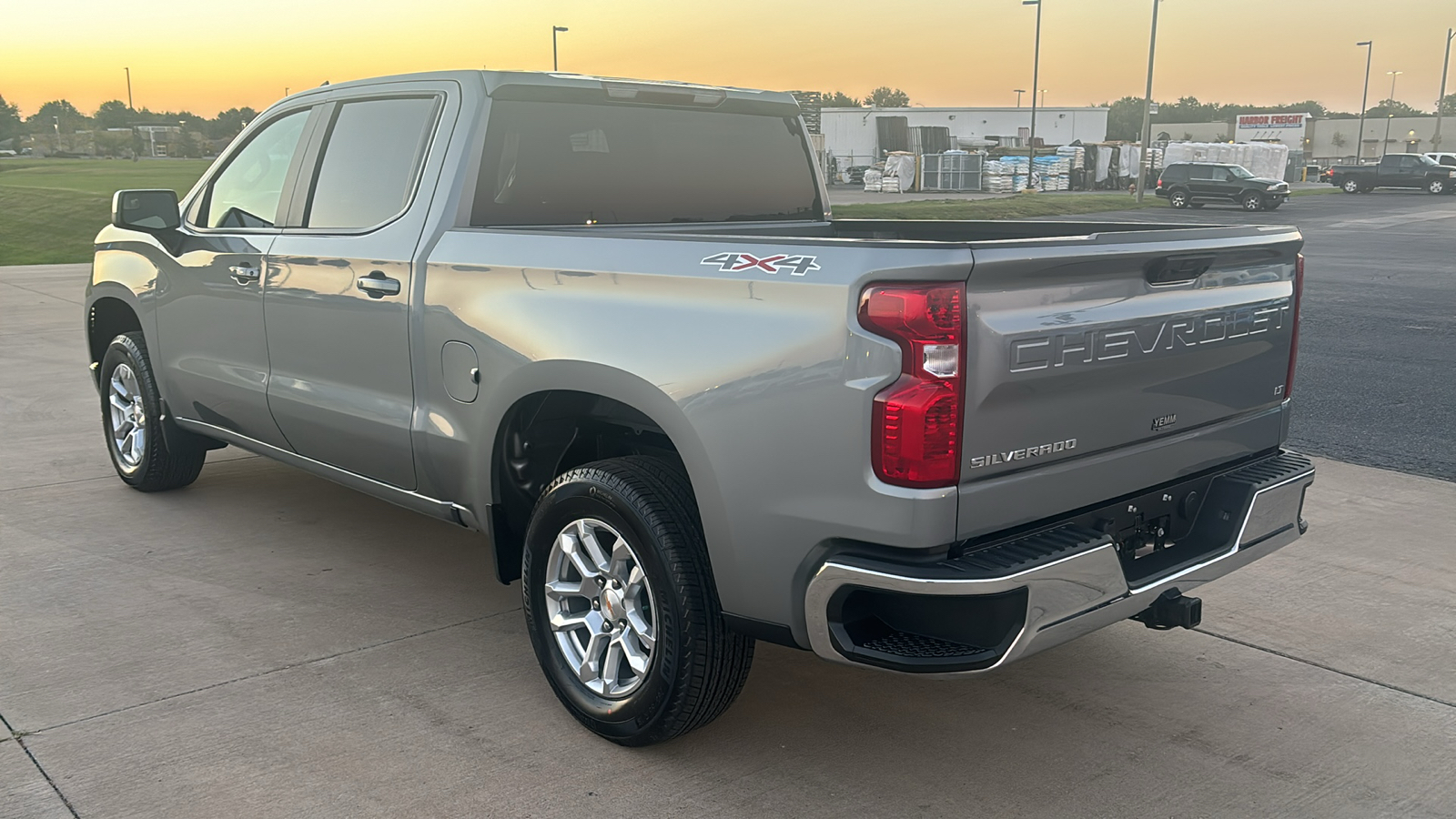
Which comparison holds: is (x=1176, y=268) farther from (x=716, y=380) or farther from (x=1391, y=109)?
(x=1391, y=109)

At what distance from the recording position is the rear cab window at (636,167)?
4.14m

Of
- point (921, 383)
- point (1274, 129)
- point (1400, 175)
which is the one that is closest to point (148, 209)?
point (921, 383)

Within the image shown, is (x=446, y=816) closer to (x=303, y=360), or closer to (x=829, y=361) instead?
(x=829, y=361)

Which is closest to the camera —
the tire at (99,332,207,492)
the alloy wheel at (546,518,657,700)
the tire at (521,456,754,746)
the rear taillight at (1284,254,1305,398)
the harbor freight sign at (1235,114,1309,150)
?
the tire at (521,456,754,746)

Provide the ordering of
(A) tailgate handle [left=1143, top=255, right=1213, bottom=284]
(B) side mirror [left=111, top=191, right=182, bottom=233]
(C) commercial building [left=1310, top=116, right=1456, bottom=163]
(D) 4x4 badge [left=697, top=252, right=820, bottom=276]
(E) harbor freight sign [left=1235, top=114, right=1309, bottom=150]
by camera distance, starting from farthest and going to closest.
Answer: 1. (C) commercial building [left=1310, top=116, right=1456, bottom=163]
2. (E) harbor freight sign [left=1235, top=114, right=1309, bottom=150]
3. (B) side mirror [left=111, top=191, right=182, bottom=233]
4. (A) tailgate handle [left=1143, top=255, right=1213, bottom=284]
5. (D) 4x4 badge [left=697, top=252, right=820, bottom=276]

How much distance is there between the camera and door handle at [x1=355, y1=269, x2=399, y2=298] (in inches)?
158

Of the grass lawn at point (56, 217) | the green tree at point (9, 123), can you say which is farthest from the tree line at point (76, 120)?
the grass lawn at point (56, 217)

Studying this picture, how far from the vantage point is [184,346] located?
208 inches

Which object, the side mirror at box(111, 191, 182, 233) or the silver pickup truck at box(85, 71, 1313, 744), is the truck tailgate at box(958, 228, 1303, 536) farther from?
the side mirror at box(111, 191, 182, 233)

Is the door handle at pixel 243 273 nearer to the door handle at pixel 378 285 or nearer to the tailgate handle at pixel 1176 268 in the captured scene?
the door handle at pixel 378 285

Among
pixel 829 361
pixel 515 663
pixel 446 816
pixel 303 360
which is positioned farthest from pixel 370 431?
pixel 829 361

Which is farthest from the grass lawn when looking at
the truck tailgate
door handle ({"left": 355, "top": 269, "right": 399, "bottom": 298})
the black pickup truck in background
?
the black pickup truck in background

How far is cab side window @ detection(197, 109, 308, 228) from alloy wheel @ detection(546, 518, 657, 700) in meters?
2.17

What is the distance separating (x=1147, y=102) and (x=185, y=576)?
1608 inches
